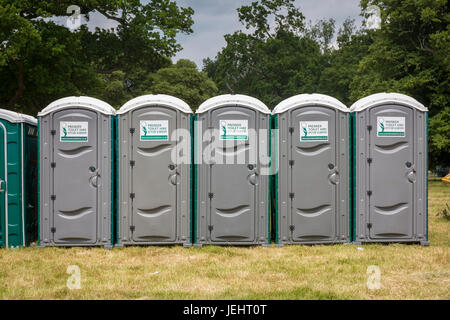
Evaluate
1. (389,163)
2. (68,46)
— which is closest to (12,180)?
(389,163)

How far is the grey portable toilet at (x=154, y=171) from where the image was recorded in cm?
563

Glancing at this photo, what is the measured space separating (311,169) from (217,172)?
1242 millimetres

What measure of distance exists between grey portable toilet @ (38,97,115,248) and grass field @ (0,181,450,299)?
0.38m

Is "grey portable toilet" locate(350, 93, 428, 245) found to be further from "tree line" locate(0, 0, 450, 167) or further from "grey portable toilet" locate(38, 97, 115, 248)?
"tree line" locate(0, 0, 450, 167)

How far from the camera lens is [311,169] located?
5.73 m

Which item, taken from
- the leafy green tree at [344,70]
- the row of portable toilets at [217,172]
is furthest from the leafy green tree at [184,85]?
the row of portable toilets at [217,172]

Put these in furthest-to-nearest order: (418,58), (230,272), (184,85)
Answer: (184,85)
(418,58)
(230,272)

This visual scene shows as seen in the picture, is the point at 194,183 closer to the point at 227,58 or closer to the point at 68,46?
A: the point at 68,46

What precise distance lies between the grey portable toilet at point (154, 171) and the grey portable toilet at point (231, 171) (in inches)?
7.3

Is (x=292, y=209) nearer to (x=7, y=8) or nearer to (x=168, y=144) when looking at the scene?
(x=168, y=144)

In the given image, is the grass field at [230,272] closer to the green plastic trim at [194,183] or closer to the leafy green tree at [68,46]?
the green plastic trim at [194,183]

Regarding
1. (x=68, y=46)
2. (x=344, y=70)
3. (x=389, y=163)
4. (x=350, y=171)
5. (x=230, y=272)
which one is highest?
(x=344, y=70)

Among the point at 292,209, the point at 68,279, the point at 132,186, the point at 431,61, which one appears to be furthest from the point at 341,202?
the point at 431,61

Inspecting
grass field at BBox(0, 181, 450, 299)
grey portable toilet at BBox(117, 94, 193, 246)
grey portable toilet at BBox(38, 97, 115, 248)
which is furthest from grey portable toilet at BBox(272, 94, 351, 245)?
grey portable toilet at BBox(38, 97, 115, 248)
